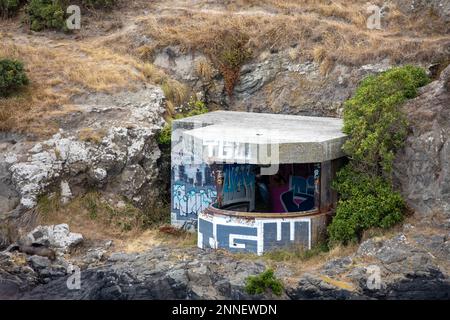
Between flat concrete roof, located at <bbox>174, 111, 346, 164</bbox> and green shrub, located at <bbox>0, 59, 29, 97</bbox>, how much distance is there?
731 centimetres

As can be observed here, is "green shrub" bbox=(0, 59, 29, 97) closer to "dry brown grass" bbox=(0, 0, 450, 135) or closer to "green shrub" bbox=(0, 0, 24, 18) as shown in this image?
"dry brown grass" bbox=(0, 0, 450, 135)

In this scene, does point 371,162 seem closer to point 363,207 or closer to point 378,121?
point 378,121

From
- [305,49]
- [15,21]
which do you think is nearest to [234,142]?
[305,49]

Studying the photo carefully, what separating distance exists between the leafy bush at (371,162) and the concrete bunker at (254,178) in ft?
2.75

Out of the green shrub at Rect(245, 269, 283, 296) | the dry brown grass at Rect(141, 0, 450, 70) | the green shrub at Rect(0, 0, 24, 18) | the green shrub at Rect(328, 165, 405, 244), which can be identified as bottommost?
the green shrub at Rect(245, 269, 283, 296)

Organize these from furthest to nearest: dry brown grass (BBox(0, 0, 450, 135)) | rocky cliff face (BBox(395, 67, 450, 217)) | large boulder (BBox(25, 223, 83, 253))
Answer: dry brown grass (BBox(0, 0, 450, 135)) < large boulder (BBox(25, 223, 83, 253)) < rocky cliff face (BBox(395, 67, 450, 217))

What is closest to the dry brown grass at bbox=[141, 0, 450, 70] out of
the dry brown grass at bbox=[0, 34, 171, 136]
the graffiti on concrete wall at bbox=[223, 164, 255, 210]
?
the dry brown grass at bbox=[0, 34, 171, 136]

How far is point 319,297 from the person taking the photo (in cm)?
3145

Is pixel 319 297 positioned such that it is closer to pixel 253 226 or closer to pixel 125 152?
pixel 253 226

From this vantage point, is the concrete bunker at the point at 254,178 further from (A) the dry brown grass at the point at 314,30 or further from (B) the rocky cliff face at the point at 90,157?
(A) the dry brown grass at the point at 314,30

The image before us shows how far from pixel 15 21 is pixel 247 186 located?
1809 centimetres

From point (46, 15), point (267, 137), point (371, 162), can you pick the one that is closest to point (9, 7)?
point (46, 15)

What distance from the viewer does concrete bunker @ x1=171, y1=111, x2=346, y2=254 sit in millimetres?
34656

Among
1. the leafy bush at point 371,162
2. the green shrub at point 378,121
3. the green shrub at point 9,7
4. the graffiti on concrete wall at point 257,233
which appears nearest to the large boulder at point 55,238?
the graffiti on concrete wall at point 257,233
